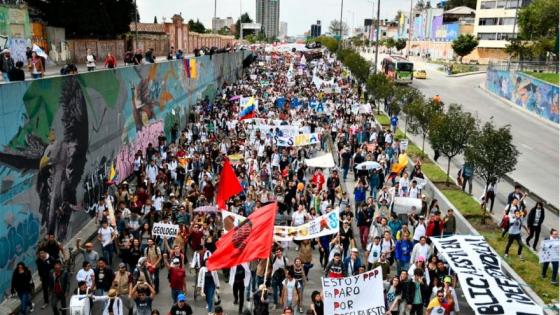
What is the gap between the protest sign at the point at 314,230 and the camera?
39.7 feet

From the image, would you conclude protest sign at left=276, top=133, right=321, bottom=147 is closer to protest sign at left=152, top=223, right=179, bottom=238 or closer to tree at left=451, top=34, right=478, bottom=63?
protest sign at left=152, top=223, right=179, bottom=238

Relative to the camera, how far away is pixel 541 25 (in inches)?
2419

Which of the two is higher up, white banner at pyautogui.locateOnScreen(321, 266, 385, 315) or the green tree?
the green tree

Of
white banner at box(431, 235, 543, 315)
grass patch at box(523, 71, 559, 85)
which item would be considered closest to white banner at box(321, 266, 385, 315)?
white banner at box(431, 235, 543, 315)

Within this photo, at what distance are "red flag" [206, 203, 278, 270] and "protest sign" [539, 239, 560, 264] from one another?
20.8 feet

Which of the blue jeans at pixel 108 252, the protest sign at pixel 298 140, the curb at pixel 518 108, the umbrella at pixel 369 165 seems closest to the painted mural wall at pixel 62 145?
the blue jeans at pixel 108 252

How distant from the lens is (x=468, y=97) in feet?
173

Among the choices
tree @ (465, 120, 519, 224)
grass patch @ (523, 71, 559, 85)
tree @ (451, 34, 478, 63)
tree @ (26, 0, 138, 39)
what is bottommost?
tree @ (465, 120, 519, 224)

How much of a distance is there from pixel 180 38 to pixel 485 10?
65617 mm

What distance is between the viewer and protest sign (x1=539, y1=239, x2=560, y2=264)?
39.8 ft

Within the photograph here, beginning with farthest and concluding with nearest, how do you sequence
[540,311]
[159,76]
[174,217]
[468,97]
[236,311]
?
[468,97] < [159,76] < [174,217] < [236,311] < [540,311]

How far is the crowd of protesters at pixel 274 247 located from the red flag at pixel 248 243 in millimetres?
607

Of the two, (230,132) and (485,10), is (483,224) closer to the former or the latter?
(230,132)

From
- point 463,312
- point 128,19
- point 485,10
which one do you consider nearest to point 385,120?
point 128,19
